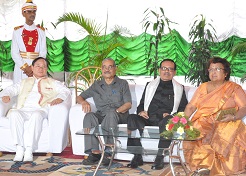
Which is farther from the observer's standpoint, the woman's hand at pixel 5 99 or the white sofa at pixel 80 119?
the woman's hand at pixel 5 99

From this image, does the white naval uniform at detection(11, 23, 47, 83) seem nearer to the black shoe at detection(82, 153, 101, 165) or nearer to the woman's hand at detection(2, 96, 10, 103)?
the woman's hand at detection(2, 96, 10, 103)

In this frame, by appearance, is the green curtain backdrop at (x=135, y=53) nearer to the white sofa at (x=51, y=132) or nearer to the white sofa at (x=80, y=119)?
the white sofa at (x=80, y=119)

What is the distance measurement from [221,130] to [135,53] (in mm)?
5540

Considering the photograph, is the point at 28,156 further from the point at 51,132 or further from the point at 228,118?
the point at 228,118

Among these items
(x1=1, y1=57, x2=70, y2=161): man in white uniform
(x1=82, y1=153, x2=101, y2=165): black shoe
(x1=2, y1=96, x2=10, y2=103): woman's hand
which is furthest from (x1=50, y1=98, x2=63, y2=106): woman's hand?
(x1=82, y1=153, x2=101, y2=165): black shoe

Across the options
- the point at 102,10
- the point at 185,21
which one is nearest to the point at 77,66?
the point at 102,10

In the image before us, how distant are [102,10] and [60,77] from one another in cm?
158

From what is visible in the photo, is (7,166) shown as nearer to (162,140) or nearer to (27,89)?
(27,89)

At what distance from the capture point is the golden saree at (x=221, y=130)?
5.57m

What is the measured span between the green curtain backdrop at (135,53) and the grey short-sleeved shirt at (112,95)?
3.60m

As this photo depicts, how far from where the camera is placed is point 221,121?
5.67 m

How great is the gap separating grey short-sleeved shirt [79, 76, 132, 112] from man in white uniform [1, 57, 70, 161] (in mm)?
444

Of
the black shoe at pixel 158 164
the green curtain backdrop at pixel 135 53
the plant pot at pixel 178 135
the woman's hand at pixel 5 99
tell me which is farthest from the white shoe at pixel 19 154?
the green curtain backdrop at pixel 135 53

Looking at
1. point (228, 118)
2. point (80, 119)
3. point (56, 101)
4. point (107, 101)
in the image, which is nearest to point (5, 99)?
point (56, 101)
